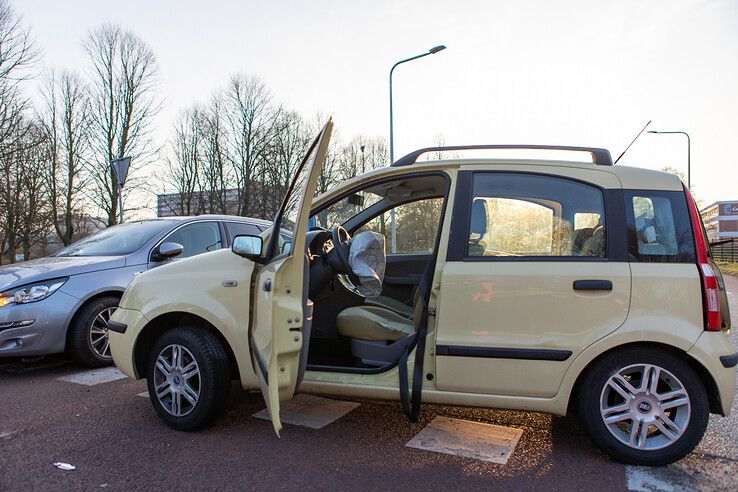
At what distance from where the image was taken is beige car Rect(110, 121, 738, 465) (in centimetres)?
290

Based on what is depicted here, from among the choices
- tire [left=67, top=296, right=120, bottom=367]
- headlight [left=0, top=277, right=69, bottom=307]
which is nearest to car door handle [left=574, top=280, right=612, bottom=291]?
tire [left=67, top=296, right=120, bottom=367]

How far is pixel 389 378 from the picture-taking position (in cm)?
324

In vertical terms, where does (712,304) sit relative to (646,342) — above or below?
above

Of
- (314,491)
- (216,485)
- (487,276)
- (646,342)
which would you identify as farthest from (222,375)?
(646,342)

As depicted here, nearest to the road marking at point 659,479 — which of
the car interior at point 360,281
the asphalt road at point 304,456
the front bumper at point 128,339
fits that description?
the asphalt road at point 304,456

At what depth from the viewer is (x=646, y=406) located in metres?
2.94

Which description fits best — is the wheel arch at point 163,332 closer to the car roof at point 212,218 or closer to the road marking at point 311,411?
the road marking at point 311,411

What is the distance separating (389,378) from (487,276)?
0.89 metres

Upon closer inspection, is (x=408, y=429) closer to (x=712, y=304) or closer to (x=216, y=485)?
(x=216, y=485)

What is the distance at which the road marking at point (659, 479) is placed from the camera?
268cm

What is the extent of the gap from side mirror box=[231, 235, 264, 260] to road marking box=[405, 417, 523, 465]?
1569mm

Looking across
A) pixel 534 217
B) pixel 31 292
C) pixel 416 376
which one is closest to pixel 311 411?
pixel 416 376

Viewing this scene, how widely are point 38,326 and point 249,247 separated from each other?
2995 mm

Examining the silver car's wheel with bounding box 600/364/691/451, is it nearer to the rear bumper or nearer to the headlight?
the rear bumper
